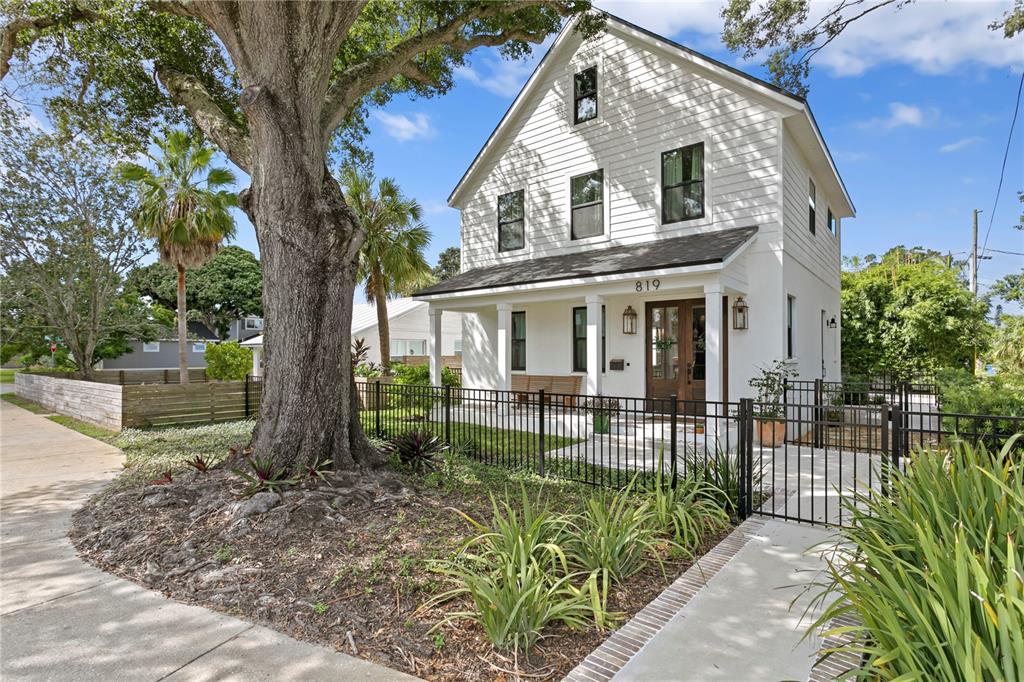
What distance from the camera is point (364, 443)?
257 inches

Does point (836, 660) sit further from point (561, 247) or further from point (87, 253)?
point (87, 253)

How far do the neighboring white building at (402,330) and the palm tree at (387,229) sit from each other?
871cm

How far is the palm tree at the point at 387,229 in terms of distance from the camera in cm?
1822

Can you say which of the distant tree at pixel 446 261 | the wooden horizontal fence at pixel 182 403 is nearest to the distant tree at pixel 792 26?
the wooden horizontal fence at pixel 182 403

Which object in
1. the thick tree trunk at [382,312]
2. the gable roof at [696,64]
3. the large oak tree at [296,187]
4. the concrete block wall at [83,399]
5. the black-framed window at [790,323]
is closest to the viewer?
the large oak tree at [296,187]

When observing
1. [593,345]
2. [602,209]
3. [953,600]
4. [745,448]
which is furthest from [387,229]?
[953,600]

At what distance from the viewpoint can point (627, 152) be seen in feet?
40.6

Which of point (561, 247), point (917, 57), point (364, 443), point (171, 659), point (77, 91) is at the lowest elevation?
point (171, 659)

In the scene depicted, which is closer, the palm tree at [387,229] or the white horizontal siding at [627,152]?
the white horizontal siding at [627,152]

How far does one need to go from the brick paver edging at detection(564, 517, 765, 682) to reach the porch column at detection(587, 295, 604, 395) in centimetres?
587

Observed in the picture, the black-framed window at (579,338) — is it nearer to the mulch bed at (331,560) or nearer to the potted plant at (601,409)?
the potted plant at (601,409)

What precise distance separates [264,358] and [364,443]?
5.23 ft

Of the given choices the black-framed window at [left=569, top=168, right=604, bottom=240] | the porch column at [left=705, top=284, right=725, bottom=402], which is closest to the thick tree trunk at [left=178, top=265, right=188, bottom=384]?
the black-framed window at [left=569, top=168, right=604, bottom=240]

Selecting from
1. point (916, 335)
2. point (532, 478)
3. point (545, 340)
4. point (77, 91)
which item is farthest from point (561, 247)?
point (916, 335)
